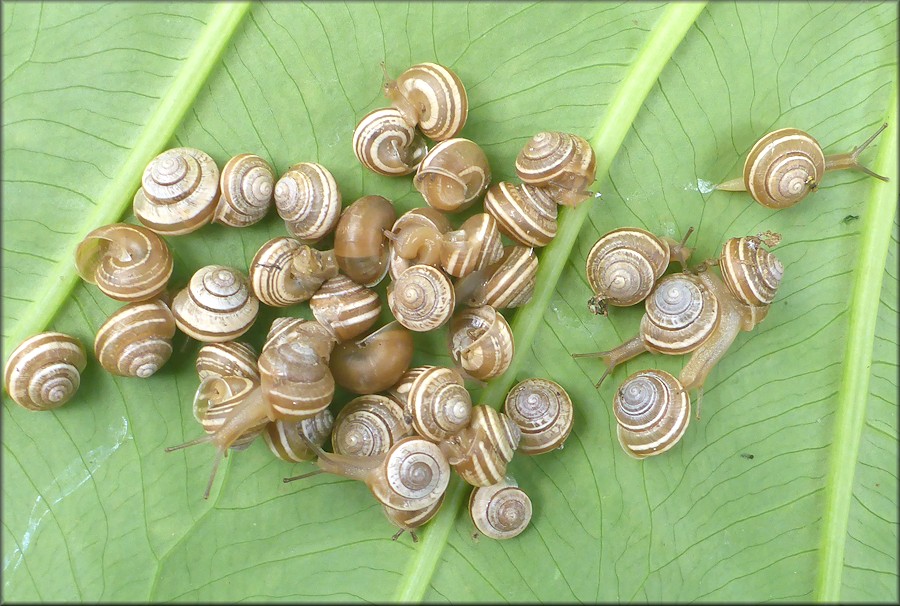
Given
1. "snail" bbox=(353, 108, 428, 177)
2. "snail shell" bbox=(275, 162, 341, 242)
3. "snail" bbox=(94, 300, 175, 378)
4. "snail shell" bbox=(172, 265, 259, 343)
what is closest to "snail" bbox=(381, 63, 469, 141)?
"snail" bbox=(353, 108, 428, 177)

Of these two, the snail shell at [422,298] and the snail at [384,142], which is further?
the snail at [384,142]

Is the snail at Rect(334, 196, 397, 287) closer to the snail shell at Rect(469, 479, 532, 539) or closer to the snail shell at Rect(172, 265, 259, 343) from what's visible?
the snail shell at Rect(172, 265, 259, 343)

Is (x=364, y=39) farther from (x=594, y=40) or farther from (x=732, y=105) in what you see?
(x=732, y=105)

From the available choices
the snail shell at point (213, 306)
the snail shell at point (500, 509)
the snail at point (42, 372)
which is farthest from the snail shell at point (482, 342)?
the snail at point (42, 372)

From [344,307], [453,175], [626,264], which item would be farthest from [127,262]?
[626,264]

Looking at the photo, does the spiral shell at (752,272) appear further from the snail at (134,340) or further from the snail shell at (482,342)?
the snail at (134,340)

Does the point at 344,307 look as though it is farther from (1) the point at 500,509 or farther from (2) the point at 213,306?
(1) the point at 500,509
